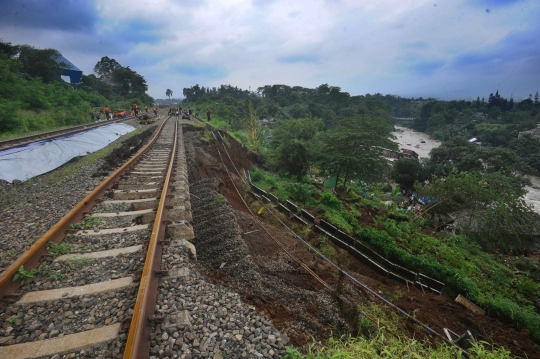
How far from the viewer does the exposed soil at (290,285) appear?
130 inches

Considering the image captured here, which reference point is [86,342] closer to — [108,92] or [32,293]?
[32,293]

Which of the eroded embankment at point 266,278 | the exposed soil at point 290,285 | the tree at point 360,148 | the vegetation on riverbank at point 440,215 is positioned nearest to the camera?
the eroded embankment at point 266,278

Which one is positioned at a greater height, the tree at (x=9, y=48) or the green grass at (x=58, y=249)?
the tree at (x=9, y=48)

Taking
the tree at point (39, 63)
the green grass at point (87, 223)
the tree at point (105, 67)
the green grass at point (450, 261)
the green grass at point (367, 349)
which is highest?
the tree at point (105, 67)

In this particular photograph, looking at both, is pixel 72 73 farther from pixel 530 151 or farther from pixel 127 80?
pixel 530 151

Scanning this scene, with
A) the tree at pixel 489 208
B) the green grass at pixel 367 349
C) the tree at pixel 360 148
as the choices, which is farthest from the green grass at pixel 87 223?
the tree at pixel 489 208

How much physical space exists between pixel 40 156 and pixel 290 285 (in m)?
9.02

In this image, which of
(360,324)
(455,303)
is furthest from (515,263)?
(360,324)

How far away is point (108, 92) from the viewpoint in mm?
49031

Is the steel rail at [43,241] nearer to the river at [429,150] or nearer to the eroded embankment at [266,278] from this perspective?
the eroded embankment at [266,278]

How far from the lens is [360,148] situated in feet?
54.9

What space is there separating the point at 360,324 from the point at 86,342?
3411 millimetres

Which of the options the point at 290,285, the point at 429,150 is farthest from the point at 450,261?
the point at 429,150

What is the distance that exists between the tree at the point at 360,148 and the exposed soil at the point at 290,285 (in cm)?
938
